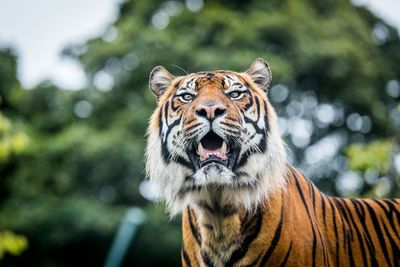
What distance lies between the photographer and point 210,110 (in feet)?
8.51

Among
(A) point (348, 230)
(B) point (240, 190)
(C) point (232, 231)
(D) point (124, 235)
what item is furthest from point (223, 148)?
(D) point (124, 235)

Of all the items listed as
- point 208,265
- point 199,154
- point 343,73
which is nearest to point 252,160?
point 199,154

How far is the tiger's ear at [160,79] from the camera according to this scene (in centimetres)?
334

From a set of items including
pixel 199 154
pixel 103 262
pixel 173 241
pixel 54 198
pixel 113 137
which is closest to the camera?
pixel 199 154

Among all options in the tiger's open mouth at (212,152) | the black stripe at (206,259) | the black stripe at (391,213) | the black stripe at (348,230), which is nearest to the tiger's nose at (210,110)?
the tiger's open mouth at (212,152)

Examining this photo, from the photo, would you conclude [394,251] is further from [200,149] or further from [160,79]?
[160,79]

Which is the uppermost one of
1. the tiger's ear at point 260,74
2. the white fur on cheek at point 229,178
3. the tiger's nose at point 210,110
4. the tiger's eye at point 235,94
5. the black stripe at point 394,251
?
the tiger's ear at point 260,74

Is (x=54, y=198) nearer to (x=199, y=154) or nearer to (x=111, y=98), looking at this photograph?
(x=111, y=98)

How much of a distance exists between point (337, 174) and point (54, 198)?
10.5m

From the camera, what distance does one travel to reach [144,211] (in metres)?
13.3

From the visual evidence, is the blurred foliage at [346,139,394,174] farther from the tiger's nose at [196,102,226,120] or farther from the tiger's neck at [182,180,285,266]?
the tiger's nose at [196,102,226,120]

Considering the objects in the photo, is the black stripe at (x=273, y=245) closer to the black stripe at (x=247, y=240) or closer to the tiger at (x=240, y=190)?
the tiger at (x=240, y=190)

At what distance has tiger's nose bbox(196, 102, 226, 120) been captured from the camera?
2594mm

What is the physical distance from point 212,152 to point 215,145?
104 mm
